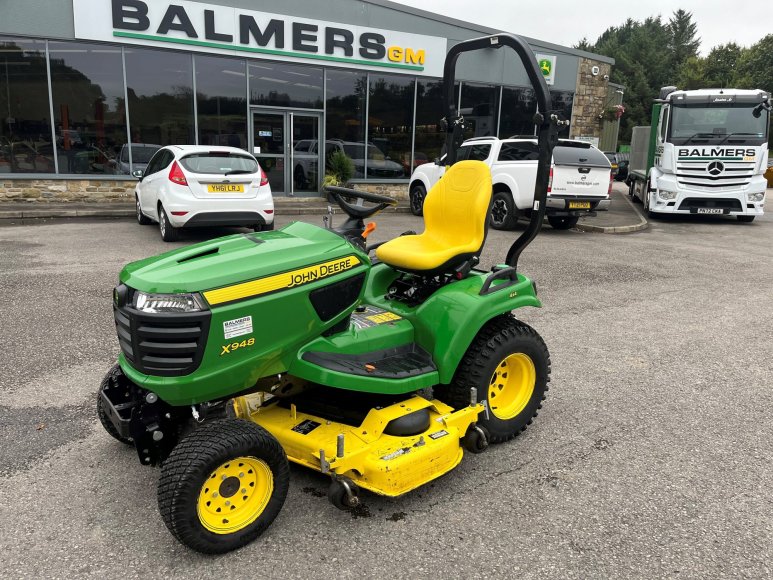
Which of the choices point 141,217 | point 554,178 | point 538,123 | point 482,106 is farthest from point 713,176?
point 141,217

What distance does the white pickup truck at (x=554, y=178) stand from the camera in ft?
37.5

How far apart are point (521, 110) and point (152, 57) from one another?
10.8 meters

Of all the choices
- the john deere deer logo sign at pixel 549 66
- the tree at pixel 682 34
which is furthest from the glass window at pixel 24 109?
the tree at pixel 682 34

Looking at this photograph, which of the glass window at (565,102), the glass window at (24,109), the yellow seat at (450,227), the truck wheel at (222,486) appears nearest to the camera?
the truck wheel at (222,486)

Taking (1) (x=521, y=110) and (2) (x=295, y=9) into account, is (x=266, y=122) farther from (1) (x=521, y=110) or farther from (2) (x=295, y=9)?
(1) (x=521, y=110)

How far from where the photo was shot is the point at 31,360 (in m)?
4.55

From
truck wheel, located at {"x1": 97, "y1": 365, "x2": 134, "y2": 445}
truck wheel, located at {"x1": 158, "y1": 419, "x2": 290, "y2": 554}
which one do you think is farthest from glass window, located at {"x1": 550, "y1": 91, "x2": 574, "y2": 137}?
truck wheel, located at {"x1": 158, "y1": 419, "x2": 290, "y2": 554}

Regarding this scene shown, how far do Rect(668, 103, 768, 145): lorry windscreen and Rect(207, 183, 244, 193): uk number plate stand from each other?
395 inches

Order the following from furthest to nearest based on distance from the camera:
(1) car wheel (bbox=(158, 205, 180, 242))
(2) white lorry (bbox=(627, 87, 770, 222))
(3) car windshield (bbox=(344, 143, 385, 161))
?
(3) car windshield (bbox=(344, 143, 385, 161))
(2) white lorry (bbox=(627, 87, 770, 222))
(1) car wheel (bbox=(158, 205, 180, 242))

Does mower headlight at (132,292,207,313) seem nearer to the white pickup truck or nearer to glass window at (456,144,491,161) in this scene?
the white pickup truck

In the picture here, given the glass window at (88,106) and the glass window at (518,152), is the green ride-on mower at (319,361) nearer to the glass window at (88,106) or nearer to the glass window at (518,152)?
the glass window at (518,152)

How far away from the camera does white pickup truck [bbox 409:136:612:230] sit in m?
11.4

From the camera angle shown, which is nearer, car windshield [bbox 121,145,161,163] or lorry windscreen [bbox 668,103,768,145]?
lorry windscreen [bbox 668,103,768,145]

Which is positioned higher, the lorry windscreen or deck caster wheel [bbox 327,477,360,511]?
the lorry windscreen
